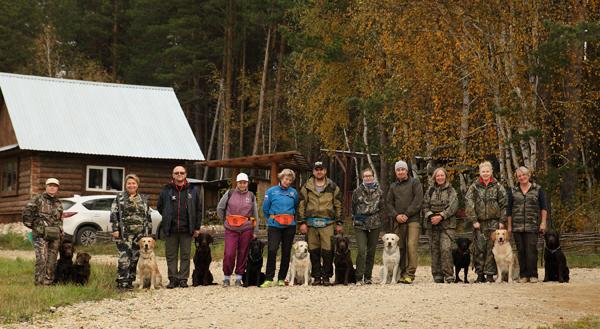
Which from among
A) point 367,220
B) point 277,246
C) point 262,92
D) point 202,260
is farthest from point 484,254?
point 262,92

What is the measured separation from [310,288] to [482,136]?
1278cm

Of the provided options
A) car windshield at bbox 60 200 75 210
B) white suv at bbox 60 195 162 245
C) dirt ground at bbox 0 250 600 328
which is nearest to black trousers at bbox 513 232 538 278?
dirt ground at bbox 0 250 600 328

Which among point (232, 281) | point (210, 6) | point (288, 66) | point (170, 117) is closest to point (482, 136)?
point (232, 281)

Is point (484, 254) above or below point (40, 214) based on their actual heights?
below

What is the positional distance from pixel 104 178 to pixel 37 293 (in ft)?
72.3

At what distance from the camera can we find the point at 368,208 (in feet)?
48.8

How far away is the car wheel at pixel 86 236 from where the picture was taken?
26156 mm

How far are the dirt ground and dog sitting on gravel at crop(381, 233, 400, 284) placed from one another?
1.57ft

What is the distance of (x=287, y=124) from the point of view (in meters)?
49.9

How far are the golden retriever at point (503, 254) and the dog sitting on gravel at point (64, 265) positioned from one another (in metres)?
6.71

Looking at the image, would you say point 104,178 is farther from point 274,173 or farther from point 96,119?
point 274,173

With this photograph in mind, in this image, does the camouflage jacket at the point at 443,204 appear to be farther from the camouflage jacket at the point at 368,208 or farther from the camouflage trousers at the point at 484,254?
the camouflage jacket at the point at 368,208

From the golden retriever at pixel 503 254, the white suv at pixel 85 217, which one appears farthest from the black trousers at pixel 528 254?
the white suv at pixel 85 217

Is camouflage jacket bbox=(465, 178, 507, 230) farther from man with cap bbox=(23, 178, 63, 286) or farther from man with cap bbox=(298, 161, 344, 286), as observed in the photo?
man with cap bbox=(23, 178, 63, 286)
